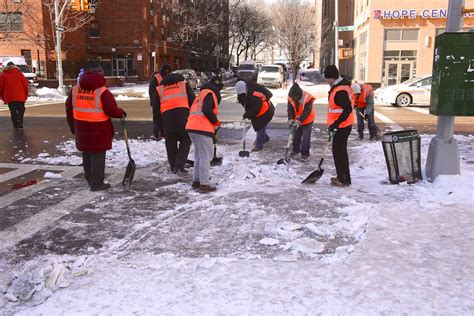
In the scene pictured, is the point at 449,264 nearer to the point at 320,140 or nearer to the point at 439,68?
the point at 439,68

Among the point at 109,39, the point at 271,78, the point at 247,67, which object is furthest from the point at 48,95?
the point at 247,67

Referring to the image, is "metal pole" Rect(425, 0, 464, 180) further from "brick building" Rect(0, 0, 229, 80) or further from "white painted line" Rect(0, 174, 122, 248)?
"brick building" Rect(0, 0, 229, 80)

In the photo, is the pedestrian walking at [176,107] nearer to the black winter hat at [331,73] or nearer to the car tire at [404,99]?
the black winter hat at [331,73]

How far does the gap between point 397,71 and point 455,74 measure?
28.4 m

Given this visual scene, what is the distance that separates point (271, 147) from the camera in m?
10.2

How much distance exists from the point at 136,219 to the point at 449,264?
10.7 feet

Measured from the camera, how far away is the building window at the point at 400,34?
32.5 meters

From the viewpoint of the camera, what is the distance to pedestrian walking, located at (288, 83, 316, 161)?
8.55 m

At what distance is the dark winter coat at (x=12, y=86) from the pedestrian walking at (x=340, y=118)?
374 inches

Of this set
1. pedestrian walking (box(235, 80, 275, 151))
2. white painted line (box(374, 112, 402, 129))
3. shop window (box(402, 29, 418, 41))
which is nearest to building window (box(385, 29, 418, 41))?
shop window (box(402, 29, 418, 41))

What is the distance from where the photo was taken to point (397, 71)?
33094 mm

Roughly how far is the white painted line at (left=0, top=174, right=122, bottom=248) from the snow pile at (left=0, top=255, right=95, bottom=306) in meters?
0.81

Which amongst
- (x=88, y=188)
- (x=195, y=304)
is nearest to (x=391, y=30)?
(x=88, y=188)

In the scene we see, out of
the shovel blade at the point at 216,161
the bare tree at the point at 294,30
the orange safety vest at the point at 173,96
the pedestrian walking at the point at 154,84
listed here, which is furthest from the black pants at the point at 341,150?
the bare tree at the point at 294,30
